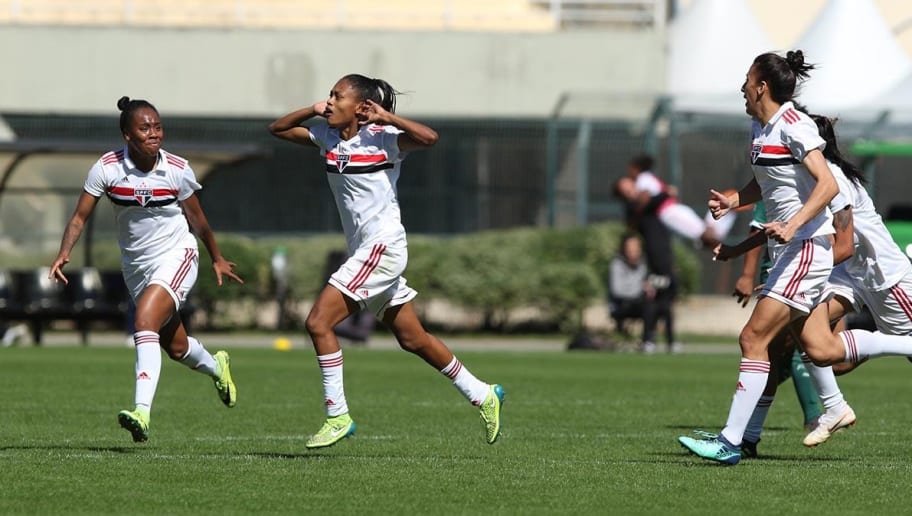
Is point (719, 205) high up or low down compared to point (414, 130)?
down

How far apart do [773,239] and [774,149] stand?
19.2 inches

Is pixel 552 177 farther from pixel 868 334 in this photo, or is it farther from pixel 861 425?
pixel 868 334

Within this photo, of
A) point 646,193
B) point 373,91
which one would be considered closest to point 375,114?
point 373,91

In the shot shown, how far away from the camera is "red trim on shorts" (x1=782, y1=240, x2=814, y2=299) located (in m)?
9.77

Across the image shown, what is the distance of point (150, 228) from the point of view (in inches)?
444

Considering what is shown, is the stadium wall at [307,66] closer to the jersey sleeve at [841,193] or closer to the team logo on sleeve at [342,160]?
the team logo on sleeve at [342,160]

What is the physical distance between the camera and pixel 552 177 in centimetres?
3234

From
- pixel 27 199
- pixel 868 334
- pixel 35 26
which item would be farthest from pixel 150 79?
pixel 868 334

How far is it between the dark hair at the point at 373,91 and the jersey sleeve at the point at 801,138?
2.31m

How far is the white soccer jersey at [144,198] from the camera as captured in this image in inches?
436

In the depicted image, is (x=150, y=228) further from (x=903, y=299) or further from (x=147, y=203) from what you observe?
(x=903, y=299)

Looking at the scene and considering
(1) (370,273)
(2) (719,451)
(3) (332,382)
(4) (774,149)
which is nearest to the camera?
(4) (774,149)

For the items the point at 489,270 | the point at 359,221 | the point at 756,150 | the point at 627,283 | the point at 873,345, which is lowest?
the point at 489,270

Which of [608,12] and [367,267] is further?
[608,12]
